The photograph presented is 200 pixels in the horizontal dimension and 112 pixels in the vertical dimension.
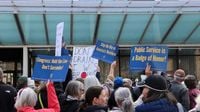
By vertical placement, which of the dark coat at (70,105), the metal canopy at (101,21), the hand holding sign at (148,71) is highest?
the metal canopy at (101,21)

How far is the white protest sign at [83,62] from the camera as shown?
1144cm

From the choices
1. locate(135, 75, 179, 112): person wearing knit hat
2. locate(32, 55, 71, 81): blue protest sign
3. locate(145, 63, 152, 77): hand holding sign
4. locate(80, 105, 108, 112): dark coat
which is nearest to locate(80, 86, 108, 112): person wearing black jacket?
locate(80, 105, 108, 112): dark coat

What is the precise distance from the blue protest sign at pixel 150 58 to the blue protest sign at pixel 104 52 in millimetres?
1271

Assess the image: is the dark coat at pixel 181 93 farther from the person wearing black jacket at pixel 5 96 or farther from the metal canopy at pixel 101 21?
the metal canopy at pixel 101 21

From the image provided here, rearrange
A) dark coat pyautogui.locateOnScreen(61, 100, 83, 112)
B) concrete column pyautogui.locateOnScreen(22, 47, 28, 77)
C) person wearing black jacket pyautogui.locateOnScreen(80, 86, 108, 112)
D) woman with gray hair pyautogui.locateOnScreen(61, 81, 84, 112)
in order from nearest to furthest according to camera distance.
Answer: person wearing black jacket pyautogui.locateOnScreen(80, 86, 108, 112), dark coat pyautogui.locateOnScreen(61, 100, 83, 112), woman with gray hair pyautogui.locateOnScreen(61, 81, 84, 112), concrete column pyautogui.locateOnScreen(22, 47, 28, 77)

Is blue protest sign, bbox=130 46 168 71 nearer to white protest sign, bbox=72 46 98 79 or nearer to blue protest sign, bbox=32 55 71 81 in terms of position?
white protest sign, bbox=72 46 98 79

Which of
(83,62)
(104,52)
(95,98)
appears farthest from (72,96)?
(83,62)

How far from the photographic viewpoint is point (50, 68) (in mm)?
7438

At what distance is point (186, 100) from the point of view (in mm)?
8797

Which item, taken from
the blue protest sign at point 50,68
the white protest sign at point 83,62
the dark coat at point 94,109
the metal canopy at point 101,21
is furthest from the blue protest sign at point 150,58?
the metal canopy at point 101,21

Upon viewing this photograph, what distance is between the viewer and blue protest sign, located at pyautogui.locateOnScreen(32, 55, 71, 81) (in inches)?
289

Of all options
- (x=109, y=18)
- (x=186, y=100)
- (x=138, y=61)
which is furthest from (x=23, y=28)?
(x=186, y=100)

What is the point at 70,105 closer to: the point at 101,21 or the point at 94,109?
the point at 94,109

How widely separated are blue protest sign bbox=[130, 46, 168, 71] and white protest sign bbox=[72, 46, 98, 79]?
1902 millimetres
